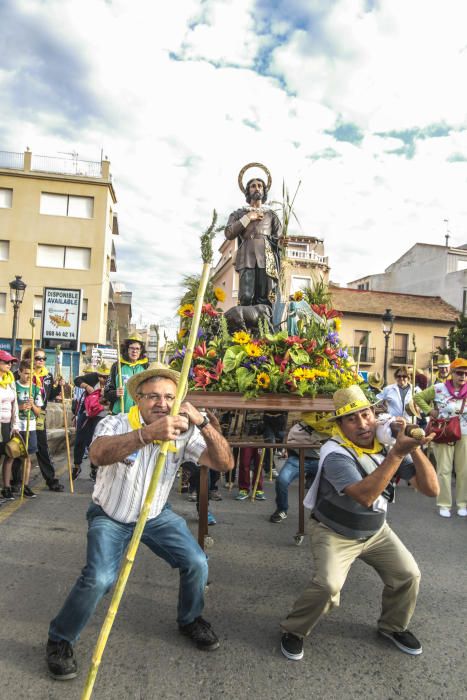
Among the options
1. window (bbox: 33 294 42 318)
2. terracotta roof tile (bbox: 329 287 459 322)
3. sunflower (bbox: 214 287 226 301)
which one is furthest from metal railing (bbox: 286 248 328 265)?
sunflower (bbox: 214 287 226 301)

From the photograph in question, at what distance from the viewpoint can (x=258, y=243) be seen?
5.65 m

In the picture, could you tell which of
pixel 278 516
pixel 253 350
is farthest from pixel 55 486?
pixel 253 350

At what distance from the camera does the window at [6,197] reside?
30.0m

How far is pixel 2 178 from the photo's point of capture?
29.8m

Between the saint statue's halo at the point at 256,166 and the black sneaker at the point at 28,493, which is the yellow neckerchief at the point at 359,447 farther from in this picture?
the black sneaker at the point at 28,493

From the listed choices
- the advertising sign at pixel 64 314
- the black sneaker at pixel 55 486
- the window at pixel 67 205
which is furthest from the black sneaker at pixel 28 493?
the window at pixel 67 205

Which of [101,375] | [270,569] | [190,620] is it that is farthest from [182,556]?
[101,375]

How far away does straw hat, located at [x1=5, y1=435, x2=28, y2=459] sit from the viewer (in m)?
5.95

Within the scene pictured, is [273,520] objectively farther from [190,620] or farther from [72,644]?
[72,644]

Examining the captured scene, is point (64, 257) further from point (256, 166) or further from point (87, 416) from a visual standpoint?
point (256, 166)

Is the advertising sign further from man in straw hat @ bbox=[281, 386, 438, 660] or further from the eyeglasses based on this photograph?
man in straw hat @ bbox=[281, 386, 438, 660]

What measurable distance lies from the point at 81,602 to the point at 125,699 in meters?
0.50

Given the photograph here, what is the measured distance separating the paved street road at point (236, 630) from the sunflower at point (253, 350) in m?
1.79

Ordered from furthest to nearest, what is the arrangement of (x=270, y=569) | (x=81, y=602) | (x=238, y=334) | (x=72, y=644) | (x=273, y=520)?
(x=273, y=520) → (x=238, y=334) → (x=270, y=569) → (x=72, y=644) → (x=81, y=602)
